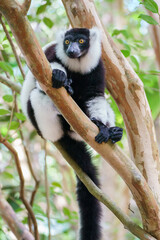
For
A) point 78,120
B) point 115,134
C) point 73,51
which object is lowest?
point 115,134

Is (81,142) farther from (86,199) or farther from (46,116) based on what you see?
(86,199)

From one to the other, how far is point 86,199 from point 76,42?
1576mm

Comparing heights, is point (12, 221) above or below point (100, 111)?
below

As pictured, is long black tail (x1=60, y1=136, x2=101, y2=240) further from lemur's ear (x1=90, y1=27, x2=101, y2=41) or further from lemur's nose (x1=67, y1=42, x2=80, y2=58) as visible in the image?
lemur's ear (x1=90, y1=27, x2=101, y2=41)

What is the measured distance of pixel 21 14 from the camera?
1.75m

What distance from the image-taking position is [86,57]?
128 inches

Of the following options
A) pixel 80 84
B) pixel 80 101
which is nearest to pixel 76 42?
pixel 80 84

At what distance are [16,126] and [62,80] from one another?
54.8 inches

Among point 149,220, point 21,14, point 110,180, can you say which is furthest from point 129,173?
point 110,180

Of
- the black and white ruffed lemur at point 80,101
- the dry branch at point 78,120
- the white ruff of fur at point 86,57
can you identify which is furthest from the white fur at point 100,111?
the dry branch at point 78,120

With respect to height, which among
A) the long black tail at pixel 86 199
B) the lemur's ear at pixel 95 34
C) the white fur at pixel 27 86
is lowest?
the long black tail at pixel 86 199

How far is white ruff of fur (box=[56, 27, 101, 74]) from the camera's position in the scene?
3.01 m

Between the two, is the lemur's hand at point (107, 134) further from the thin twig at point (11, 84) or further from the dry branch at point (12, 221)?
the dry branch at point (12, 221)

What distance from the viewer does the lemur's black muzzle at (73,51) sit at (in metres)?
2.98
